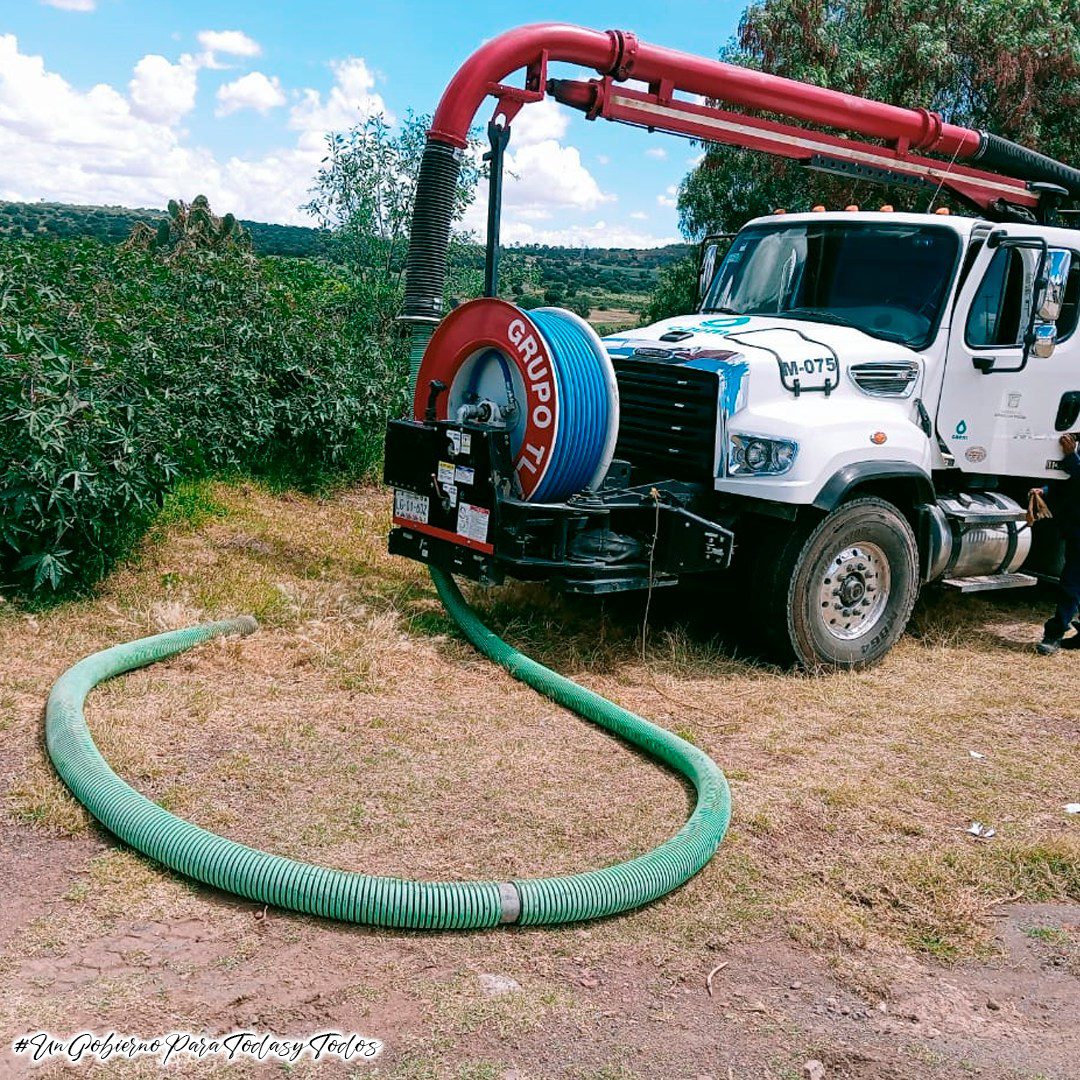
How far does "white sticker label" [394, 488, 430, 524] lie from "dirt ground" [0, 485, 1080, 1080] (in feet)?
2.01

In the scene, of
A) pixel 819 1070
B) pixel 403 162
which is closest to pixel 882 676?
pixel 819 1070

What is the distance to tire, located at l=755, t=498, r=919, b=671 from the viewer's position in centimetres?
638

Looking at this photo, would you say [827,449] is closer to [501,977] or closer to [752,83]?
[752,83]

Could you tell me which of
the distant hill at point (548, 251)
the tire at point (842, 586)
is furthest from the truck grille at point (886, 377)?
the distant hill at point (548, 251)

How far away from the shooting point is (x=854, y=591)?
6707 millimetres

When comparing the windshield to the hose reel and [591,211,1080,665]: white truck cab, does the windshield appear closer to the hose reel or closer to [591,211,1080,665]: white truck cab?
[591,211,1080,665]: white truck cab

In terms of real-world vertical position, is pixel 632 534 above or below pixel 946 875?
above

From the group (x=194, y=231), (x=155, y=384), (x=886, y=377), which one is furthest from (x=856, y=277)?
(x=194, y=231)

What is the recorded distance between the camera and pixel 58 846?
13.3 feet

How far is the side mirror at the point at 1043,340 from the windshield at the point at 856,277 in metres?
0.71

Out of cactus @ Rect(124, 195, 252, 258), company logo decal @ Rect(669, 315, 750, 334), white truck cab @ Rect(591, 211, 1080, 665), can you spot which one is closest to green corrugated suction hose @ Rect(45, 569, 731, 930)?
white truck cab @ Rect(591, 211, 1080, 665)

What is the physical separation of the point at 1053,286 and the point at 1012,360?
0.50 m

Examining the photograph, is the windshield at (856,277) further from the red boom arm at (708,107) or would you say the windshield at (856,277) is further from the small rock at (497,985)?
the small rock at (497,985)

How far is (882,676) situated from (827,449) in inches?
56.5
